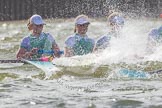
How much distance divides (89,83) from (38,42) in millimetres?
3044

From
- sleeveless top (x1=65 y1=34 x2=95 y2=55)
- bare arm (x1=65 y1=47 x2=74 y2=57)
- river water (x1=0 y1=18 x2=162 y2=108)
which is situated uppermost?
sleeveless top (x1=65 y1=34 x2=95 y2=55)

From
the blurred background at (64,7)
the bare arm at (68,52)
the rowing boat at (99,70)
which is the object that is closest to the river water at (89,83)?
the rowing boat at (99,70)

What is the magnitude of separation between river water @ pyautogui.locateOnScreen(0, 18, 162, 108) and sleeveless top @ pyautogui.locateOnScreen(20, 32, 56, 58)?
0.49 meters

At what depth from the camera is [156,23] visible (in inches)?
900

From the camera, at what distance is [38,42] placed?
11719mm

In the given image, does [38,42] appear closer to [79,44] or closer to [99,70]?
[79,44]

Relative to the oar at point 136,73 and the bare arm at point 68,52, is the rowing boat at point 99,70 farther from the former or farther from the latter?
the bare arm at point 68,52

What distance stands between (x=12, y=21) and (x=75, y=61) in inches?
632

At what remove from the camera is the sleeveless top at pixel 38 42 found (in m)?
11.6

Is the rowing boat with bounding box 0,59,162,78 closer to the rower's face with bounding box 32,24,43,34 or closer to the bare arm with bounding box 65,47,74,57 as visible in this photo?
the bare arm with bounding box 65,47,74,57

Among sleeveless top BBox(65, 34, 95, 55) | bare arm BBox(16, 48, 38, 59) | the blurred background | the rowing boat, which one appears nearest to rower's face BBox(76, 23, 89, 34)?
sleeveless top BBox(65, 34, 95, 55)

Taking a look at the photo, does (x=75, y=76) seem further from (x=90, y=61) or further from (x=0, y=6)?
(x=0, y=6)

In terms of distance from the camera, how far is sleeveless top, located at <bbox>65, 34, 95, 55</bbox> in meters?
11.6

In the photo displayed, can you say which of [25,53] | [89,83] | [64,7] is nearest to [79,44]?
[25,53]
